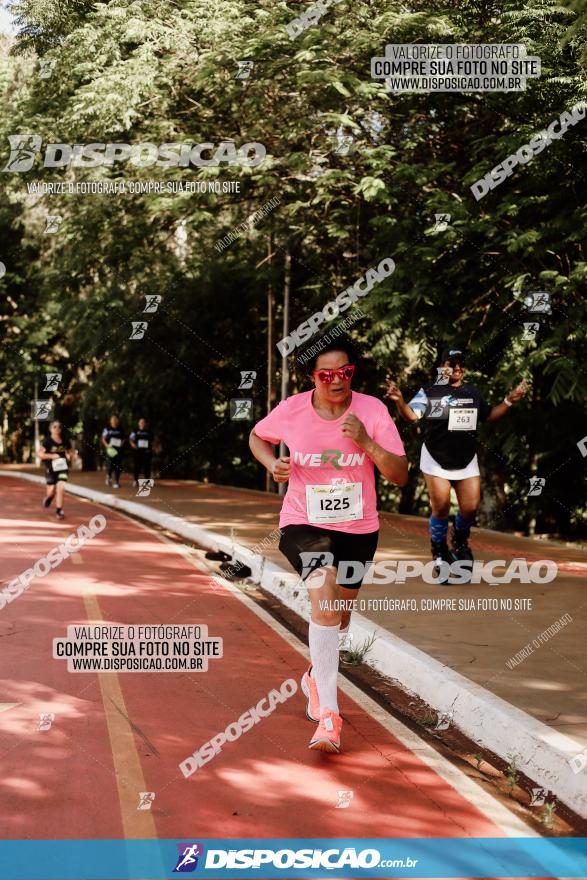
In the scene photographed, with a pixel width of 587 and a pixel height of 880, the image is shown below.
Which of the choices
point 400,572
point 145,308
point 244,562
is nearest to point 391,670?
point 400,572

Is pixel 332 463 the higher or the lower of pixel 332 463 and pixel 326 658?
the higher

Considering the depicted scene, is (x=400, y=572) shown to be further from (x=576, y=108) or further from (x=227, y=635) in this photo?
(x=576, y=108)

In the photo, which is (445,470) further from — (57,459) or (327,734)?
(57,459)

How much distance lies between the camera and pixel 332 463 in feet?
18.3

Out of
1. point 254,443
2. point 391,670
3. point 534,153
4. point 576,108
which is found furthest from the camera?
point 534,153

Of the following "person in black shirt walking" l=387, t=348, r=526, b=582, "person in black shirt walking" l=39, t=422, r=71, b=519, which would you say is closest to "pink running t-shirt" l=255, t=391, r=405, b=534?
"person in black shirt walking" l=387, t=348, r=526, b=582

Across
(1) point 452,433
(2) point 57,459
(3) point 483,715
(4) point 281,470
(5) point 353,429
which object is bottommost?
(2) point 57,459

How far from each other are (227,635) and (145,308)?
867 inches

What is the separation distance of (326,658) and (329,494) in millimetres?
865

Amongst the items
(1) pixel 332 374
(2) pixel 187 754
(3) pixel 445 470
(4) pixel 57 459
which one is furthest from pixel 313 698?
(4) pixel 57 459

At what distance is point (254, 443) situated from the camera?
19.6 ft

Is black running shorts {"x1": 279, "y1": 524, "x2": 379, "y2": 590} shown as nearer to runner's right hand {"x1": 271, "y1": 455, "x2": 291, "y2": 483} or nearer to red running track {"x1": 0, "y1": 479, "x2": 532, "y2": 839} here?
runner's right hand {"x1": 271, "y1": 455, "x2": 291, "y2": 483}

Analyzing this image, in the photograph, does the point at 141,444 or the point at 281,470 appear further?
the point at 141,444

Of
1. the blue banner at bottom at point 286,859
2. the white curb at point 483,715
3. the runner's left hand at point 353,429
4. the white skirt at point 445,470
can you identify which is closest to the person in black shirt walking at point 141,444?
the white curb at point 483,715
